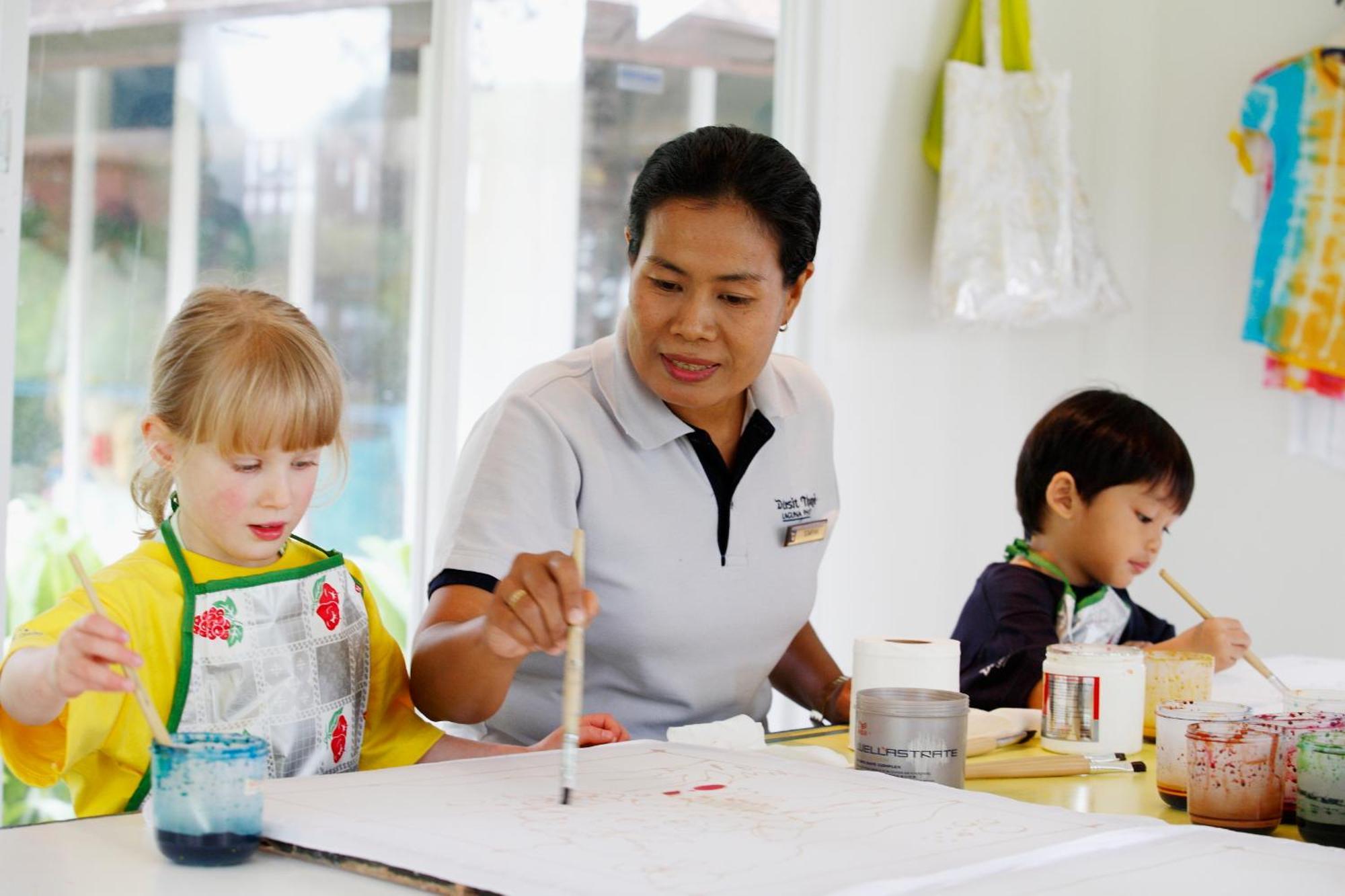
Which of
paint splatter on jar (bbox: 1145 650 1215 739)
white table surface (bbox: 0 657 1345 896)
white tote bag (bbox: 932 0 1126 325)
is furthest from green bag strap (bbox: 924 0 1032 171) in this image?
white table surface (bbox: 0 657 1345 896)

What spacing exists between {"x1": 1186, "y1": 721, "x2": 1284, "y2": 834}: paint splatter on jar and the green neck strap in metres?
0.76

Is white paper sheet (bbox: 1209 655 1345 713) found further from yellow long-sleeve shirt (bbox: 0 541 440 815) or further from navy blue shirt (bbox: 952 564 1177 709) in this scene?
yellow long-sleeve shirt (bbox: 0 541 440 815)

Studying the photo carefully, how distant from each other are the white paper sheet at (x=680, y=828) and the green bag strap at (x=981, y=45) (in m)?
2.35

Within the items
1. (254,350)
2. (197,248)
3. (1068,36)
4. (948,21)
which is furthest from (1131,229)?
(254,350)

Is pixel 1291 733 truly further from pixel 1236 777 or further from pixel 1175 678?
pixel 1175 678

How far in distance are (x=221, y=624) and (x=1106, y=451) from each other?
1240mm

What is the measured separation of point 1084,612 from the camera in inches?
79.2

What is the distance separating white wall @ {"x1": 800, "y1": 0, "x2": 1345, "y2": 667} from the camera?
335 centimetres

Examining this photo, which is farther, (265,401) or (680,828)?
(265,401)

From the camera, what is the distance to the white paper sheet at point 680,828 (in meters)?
0.91

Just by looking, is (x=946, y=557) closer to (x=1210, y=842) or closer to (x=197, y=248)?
(x=197, y=248)

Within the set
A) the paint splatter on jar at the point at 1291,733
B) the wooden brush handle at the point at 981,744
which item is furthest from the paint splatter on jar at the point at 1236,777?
the wooden brush handle at the point at 981,744

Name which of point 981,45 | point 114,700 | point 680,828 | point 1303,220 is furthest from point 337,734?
point 1303,220

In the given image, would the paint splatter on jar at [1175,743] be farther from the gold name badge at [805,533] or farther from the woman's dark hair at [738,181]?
the woman's dark hair at [738,181]
